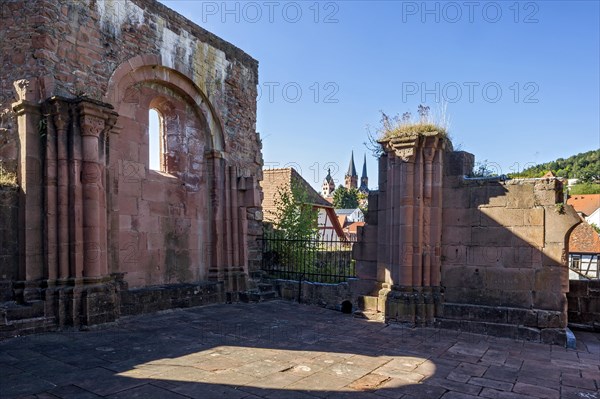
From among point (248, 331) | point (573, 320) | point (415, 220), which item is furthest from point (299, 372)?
point (573, 320)

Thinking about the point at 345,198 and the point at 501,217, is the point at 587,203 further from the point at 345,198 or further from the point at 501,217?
the point at 501,217

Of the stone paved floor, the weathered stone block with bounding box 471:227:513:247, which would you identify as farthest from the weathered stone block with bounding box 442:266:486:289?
the stone paved floor

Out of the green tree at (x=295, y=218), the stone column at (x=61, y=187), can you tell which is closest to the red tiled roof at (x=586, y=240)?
the green tree at (x=295, y=218)

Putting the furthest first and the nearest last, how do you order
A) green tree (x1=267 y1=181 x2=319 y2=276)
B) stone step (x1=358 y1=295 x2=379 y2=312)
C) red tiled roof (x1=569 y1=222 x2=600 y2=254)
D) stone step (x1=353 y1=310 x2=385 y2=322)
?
red tiled roof (x1=569 y1=222 x2=600 y2=254) < green tree (x1=267 y1=181 x2=319 y2=276) < stone step (x1=358 y1=295 x2=379 y2=312) < stone step (x1=353 y1=310 x2=385 y2=322)

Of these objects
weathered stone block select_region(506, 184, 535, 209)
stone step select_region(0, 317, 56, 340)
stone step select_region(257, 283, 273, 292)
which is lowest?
stone step select_region(257, 283, 273, 292)

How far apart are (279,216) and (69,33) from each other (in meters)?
8.28

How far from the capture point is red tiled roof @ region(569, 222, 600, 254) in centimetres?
1924

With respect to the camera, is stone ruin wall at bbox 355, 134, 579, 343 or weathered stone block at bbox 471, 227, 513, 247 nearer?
stone ruin wall at bbox 355, 134, 579, 343

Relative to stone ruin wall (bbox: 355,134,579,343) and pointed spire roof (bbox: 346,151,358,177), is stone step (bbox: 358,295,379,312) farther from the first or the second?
pointed spire roof (bbox: 346,151,358,177)

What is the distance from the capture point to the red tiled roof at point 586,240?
1924cm

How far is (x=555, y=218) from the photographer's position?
20.4 ft

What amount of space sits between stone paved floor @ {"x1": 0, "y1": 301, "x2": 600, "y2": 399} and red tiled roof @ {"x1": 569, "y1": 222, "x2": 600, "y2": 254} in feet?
51.2

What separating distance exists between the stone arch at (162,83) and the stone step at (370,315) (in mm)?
4748

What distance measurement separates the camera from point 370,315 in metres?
7.39
